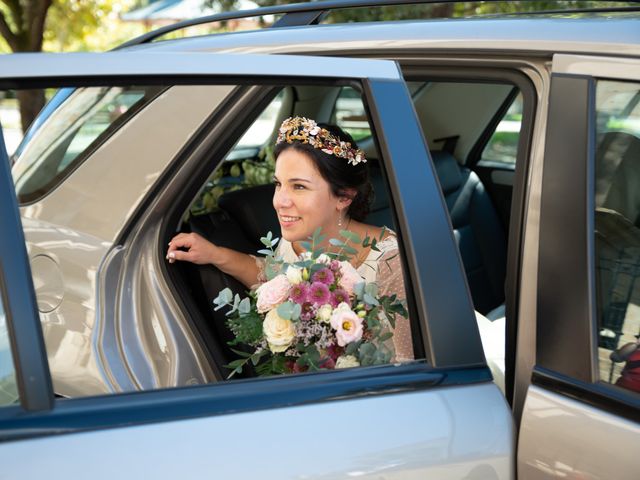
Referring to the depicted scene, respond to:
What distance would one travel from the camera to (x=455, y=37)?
6.15 ft

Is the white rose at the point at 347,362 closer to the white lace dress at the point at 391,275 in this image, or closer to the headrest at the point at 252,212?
the white lace dress at the point at 391,275

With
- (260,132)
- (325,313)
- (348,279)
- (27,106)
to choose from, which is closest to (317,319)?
(325,313)

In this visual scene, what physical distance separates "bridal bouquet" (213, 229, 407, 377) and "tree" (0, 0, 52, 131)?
6.13 meters

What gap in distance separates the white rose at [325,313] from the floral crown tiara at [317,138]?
0.80 meters

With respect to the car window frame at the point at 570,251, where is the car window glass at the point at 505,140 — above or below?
above

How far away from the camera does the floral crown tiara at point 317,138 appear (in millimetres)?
2559

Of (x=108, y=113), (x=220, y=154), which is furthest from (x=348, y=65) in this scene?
(x=108, y=113)

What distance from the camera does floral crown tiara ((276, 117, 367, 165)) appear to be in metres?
2.56

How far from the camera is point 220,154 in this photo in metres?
2.50

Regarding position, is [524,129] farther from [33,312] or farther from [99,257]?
[99,257]

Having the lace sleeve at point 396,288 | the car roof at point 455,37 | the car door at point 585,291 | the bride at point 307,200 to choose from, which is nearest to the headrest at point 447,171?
the bride at point 307,200

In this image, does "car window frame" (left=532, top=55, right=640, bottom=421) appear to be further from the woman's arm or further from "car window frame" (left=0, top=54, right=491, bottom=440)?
the woman's arm

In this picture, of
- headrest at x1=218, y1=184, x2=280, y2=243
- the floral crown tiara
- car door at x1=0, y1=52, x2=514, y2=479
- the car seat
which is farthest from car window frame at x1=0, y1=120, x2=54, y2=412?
the car seat

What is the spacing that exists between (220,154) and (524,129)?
1.02 m
